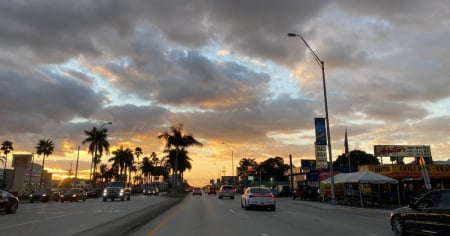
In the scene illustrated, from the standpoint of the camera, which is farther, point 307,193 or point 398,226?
point 307,193

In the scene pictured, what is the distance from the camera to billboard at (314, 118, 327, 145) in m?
35.4

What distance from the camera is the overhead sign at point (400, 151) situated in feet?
213

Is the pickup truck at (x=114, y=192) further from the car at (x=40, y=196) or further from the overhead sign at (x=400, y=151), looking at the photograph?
the overhead sign at (x=400, y=151)

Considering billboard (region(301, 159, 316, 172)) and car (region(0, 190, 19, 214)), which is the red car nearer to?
billboard (region(301, 159, 316, 172))

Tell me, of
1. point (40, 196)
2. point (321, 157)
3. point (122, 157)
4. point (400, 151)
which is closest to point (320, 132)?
point (321, 157)

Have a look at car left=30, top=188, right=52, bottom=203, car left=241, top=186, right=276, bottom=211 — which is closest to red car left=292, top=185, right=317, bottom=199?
car left=241, top=186, right=276, bottom=211

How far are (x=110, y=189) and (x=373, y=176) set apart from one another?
28.4 m

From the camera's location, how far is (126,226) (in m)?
15.0

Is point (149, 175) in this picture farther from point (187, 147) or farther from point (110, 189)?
point (110, 189)

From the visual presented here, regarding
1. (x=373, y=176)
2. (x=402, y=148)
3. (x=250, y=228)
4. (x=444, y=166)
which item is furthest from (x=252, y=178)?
(x=250, y=228)

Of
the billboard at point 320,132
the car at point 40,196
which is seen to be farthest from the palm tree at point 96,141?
the billboard at point 320,132

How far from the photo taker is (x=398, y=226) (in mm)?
13023

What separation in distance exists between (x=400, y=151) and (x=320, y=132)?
35853mm

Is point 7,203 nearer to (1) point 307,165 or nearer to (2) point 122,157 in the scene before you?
(1) point 307,165
